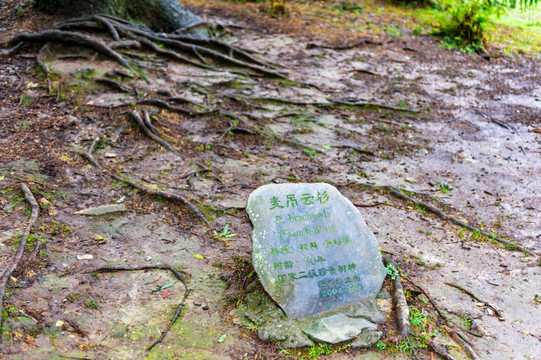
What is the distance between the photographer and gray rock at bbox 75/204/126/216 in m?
4.98

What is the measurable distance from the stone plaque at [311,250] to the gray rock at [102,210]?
5.78ft

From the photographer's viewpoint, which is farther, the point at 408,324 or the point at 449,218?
the point at 449,218

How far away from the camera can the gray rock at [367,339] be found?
3.70m

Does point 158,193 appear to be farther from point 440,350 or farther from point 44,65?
point 44,65

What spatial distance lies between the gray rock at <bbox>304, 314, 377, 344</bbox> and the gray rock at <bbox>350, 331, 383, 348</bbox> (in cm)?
3

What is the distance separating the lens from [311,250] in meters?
3.99

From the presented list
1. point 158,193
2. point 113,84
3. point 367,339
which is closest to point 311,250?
point 367,339

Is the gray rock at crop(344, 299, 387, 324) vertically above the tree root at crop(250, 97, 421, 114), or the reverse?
the tree root at crop(250, 97, 421, 114)

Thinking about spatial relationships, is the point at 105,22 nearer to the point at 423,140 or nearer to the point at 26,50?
the point at 26,50

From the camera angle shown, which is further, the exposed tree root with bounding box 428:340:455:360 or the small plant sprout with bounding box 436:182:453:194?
the small plant sprout with bounding box 436:182:453:194

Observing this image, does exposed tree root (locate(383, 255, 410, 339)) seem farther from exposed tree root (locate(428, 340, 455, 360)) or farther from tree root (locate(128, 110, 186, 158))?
tree root (locate(128, 110, 186, 158))

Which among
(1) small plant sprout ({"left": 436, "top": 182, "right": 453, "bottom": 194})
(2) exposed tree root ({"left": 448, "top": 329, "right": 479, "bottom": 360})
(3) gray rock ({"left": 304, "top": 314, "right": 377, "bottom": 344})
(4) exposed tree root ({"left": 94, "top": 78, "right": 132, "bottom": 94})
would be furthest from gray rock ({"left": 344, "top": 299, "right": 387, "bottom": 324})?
(4) exposed tree root ({"left": 94, "top": 78, "right": 132, "bottom": 94})

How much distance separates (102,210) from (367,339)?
291 centimetres

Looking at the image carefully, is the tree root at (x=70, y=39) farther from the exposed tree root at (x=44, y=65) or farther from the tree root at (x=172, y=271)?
the tree root at (x=172, y=271)
